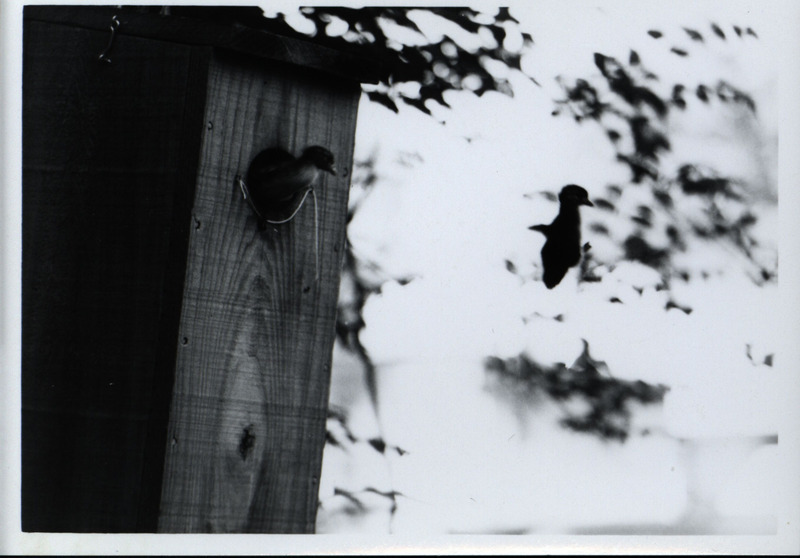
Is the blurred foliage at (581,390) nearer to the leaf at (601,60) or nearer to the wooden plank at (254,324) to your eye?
the wooden plank at (254,324)

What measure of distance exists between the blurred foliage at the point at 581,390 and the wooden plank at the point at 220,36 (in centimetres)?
89

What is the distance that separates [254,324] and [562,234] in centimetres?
95

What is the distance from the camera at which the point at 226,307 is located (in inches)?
93.0

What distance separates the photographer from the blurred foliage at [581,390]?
108 inches

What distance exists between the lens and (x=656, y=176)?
289 cm

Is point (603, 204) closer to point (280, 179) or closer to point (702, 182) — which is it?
point (702, 182)

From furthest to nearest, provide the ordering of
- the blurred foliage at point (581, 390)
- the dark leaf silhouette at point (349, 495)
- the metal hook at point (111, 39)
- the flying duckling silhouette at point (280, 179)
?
the blurred foliage at point (581, 390) → the dark leaf silhouette at point (349, 495) → the metal hook at point (111, 39) → the flying duckling silhouette at point (280, 179)

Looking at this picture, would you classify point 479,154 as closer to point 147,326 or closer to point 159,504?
point 147,326

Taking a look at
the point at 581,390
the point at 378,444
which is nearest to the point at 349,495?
the point at 378,444

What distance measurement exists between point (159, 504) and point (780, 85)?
6.41 feet

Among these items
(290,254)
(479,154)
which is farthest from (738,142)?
(290,254)

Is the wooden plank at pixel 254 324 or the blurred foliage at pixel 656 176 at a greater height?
the blurred foliage at pixel 656 176

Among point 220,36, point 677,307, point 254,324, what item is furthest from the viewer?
point 677,307

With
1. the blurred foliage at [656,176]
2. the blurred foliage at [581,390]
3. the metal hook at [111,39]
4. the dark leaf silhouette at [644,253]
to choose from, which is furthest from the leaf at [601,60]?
the metal hook at [111,39]
